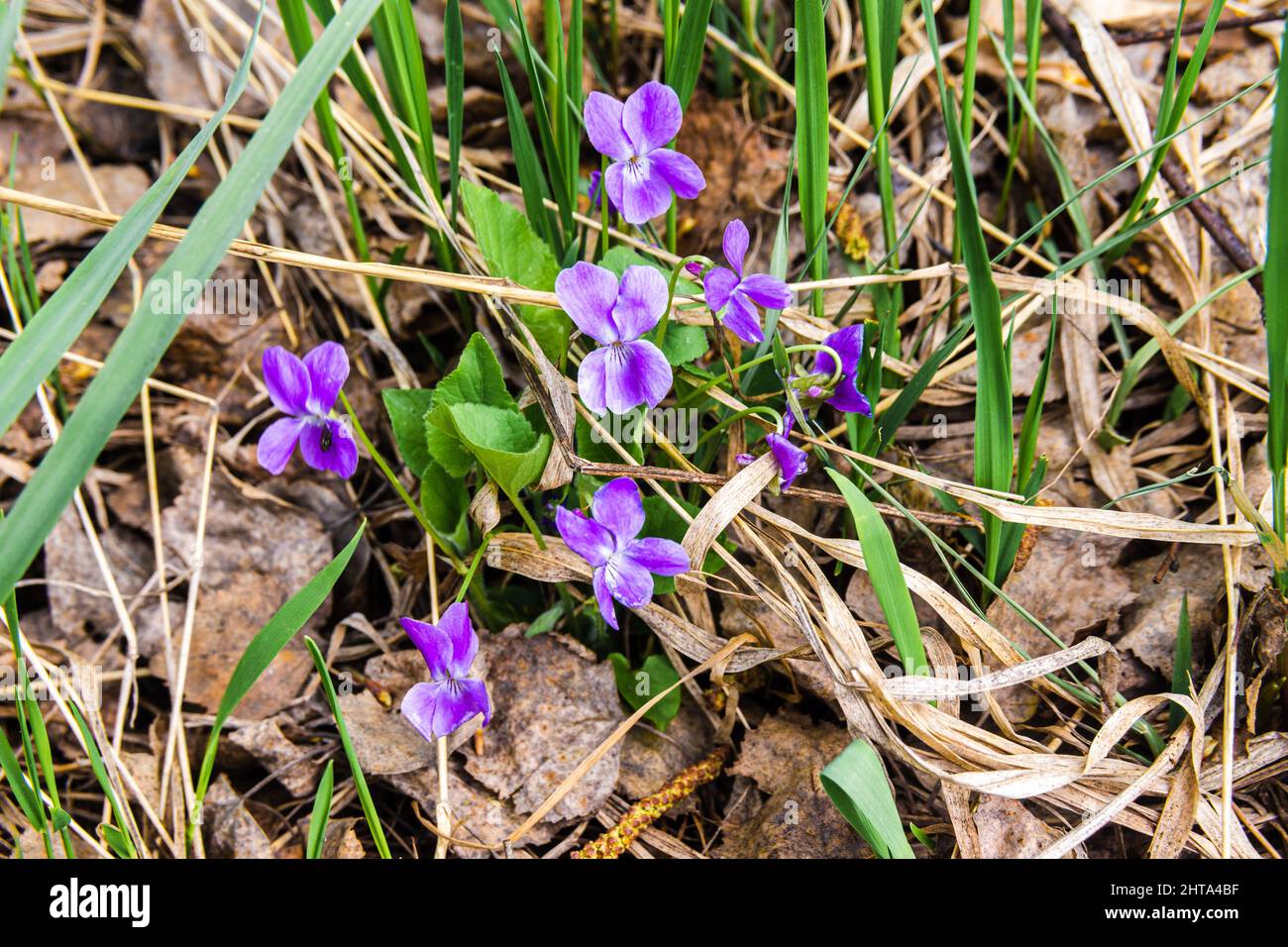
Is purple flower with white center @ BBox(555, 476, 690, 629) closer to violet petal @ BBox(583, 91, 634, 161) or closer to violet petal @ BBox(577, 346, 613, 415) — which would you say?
violet petal @ BBox(577, 346, 613, 415)

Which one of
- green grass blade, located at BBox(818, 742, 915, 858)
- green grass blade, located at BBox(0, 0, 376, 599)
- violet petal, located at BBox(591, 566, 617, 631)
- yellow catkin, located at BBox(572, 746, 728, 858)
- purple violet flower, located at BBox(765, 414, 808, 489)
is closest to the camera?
green grass blade, located at BBox(0, 0, 376, 599)

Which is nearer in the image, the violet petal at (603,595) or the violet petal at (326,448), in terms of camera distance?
the violet petal at (603,595)

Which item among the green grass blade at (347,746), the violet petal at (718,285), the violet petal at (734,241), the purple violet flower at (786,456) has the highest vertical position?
the violet petal at (734,241)

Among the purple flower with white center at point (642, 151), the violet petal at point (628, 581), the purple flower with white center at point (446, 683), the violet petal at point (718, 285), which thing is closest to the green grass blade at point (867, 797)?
the violet petal at point (628, 581)

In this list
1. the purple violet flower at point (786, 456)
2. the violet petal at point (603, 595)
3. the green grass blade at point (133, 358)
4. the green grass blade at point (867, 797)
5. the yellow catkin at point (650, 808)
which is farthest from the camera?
the yellow catkin at point (650, 808)

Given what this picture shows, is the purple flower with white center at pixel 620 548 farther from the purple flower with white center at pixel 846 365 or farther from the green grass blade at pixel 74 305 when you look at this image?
the green grass blade at pixel 74 305

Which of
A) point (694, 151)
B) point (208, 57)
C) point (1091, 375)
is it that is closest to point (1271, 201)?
point (1091, 375)

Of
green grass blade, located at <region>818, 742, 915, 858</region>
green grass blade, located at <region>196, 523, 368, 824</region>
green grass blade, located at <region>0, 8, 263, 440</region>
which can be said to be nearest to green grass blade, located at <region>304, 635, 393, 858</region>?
green grass blade, located at <region>196, 523, 368, 824</region>

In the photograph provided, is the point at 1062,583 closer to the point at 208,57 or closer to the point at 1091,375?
the point at 1091,375
